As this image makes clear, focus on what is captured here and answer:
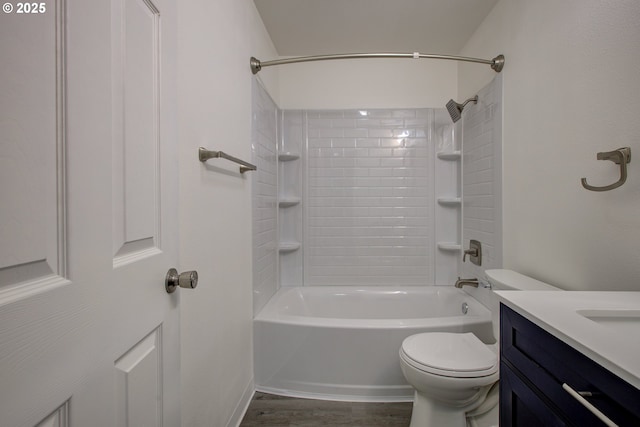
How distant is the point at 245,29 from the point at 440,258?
2.24 m

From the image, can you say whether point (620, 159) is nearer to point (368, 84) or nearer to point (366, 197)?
point (366, 197)

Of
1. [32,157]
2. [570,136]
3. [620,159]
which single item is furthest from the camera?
[570,136]

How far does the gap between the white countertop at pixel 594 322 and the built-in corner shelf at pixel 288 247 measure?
1.81 m

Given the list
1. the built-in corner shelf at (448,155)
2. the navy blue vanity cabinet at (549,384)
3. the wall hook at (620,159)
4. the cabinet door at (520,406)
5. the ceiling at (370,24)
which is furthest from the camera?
the built-in corner shelf at (448,155)

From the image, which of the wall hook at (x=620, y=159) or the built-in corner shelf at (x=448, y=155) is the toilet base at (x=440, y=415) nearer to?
the wall hook at (x=620, y=159)

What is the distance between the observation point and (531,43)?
1558 mm

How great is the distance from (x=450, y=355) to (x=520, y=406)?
0.57 meters

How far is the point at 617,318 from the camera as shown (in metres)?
0.81

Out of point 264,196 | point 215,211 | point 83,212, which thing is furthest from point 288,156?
point 83,212

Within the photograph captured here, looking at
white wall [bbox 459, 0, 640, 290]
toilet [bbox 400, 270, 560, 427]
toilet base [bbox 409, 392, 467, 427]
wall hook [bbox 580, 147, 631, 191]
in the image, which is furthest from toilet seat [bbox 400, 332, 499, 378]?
wall hook [bbox 580, 147, 631, 191]

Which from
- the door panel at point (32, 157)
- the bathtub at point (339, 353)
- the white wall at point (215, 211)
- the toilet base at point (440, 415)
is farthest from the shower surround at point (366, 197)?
the door panel at point (32, 157)

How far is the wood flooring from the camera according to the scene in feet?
5.40

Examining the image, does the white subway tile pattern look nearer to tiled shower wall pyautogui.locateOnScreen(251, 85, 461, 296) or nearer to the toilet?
tiled shower wall pyautogui.locateOnScreen(251, 85, 461, 296)

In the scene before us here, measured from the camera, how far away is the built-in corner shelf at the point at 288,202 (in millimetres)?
2562
